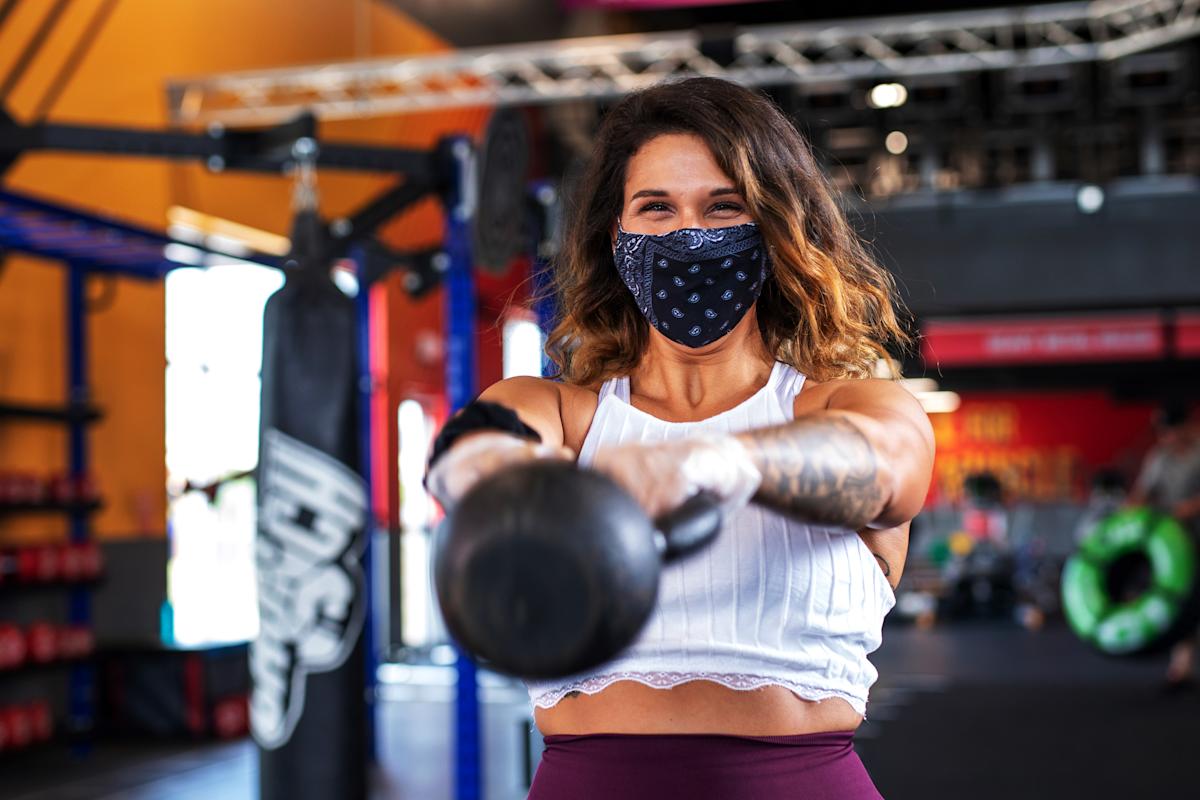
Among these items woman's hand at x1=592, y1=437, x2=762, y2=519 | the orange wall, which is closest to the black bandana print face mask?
woman's hand at x1=592, y1=437, x2=762, y2=519

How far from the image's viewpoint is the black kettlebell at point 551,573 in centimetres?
74

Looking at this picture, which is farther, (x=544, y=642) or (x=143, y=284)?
(x=143, y=284)

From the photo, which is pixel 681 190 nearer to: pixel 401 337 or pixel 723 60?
pixel 723 60

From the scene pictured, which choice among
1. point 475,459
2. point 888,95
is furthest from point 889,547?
point 888,95

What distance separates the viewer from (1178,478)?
22.3 ft

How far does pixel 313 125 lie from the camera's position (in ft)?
12.5

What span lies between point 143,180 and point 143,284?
0.55 metres

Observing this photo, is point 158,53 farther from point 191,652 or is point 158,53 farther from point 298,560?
point 298,560

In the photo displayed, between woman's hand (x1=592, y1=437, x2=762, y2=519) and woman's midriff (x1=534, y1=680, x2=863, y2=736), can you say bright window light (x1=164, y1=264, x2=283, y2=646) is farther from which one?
woman's hand (x1=592, y1=437, x2=762, y2=519)

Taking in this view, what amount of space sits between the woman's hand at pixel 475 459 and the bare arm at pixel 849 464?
15cm

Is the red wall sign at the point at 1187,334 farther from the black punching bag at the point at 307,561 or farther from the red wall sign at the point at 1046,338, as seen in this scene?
the black punching bag at the point at 307,561

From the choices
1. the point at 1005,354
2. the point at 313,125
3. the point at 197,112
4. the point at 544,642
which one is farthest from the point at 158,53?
the point at 1005,354

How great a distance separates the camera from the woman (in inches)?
42.7

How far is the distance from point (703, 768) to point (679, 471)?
0.38 metres
